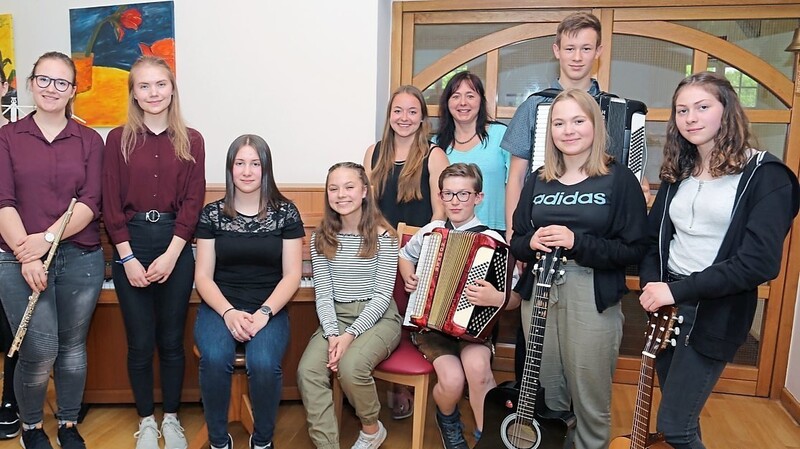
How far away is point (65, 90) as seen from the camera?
214 cm

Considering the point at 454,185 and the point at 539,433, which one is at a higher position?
the point at 454,185

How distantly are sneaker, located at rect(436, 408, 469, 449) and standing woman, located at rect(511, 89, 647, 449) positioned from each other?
0.50m

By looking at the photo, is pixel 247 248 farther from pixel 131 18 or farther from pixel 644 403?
pixel 131 18

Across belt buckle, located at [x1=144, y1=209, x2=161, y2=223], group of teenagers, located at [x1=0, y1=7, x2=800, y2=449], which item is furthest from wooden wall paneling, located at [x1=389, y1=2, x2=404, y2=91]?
belt buckle, located at [x1=144, y1=209, x2=161, y2=223]

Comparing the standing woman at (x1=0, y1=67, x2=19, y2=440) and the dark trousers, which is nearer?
the dark trousers

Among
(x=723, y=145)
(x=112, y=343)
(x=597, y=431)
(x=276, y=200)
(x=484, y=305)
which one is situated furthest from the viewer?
(x=112, y=343)

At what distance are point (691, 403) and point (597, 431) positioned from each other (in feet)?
1.35

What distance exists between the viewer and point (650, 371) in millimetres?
1766

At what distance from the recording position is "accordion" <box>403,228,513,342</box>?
2.13 meters

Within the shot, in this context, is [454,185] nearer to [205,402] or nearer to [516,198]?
[516,198]

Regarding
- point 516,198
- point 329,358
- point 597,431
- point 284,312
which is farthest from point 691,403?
point 284,312

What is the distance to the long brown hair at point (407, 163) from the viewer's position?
2.55 metres

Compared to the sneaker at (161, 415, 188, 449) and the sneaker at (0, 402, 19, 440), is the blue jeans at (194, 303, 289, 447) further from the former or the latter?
the sneaker at (0, 402, 19, 440)

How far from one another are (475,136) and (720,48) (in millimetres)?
1492
